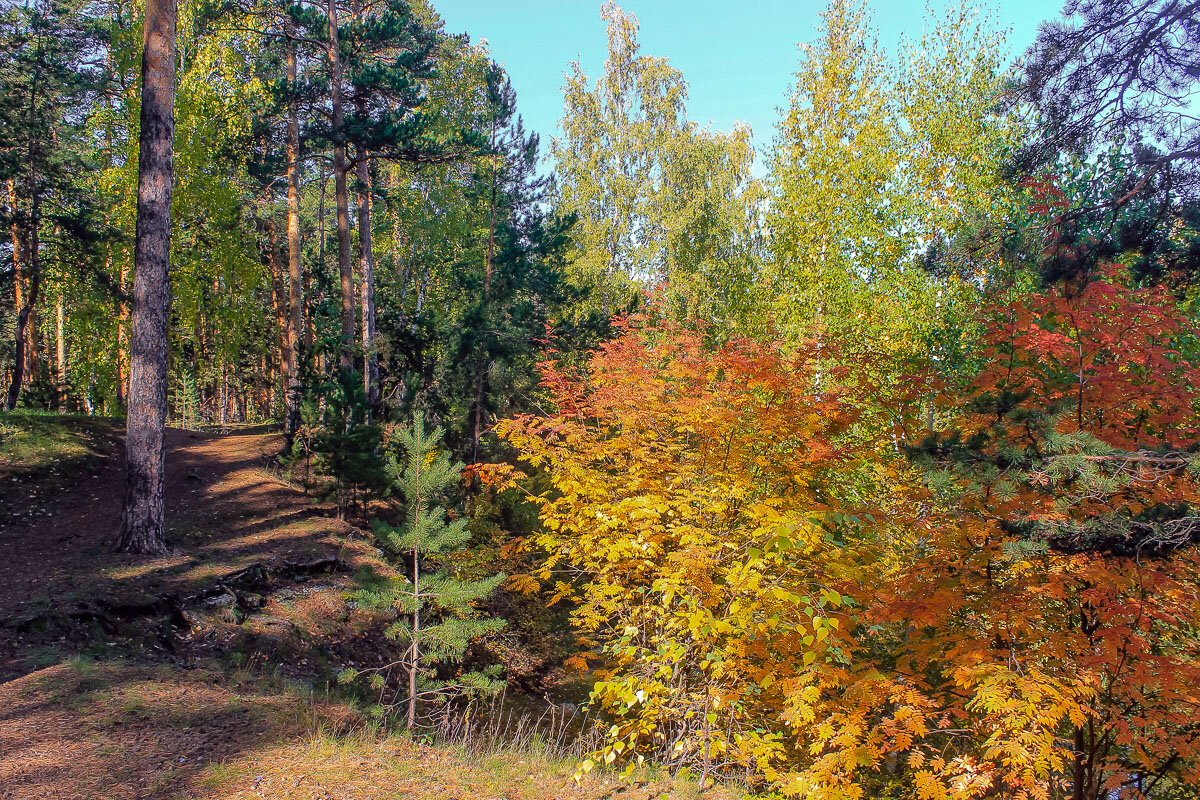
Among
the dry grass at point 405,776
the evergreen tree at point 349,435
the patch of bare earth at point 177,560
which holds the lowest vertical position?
the dry grass at point 405,776

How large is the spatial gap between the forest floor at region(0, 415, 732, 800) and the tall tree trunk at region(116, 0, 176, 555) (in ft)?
1.95

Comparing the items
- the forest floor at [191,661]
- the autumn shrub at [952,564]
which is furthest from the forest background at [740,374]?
the forest floor at [191,661]

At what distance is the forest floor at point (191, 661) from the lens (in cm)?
398

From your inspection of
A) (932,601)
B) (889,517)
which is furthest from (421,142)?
(932,601)

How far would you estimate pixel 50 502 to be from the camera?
361 inches

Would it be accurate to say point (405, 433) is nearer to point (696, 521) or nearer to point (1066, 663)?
point (696, 521)

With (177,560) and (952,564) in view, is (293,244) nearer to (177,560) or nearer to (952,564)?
(177,560)

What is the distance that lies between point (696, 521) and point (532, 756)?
2440 mm

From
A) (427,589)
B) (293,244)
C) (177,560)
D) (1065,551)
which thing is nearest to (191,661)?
(177,560)

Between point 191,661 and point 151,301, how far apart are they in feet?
13.8

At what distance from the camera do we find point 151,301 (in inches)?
295

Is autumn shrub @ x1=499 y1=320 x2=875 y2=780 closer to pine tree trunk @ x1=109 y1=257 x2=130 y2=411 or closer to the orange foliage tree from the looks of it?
the orange foliage tree

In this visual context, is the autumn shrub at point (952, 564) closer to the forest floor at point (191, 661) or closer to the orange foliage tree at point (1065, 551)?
the orange foliage tree at point (1065, 551)

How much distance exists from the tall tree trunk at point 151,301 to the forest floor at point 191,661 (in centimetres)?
60
